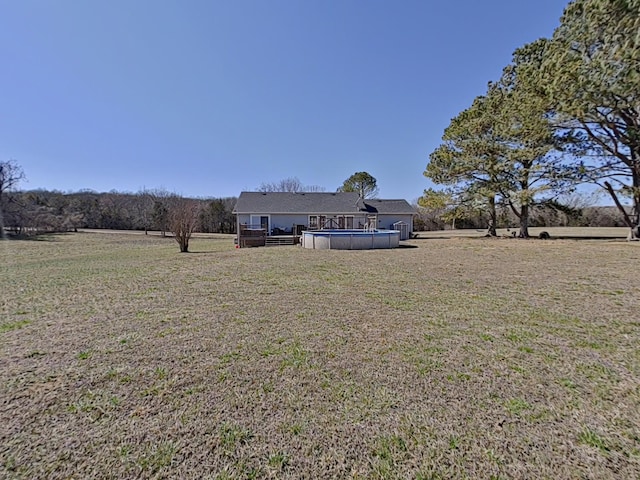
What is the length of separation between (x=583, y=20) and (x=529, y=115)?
164 inches

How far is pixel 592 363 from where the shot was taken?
3.08 m

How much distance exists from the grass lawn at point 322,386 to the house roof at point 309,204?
17598mm

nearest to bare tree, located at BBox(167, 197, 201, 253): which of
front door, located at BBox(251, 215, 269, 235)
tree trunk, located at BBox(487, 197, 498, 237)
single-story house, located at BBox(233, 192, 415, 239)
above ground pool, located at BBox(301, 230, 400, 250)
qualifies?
above ground pool, located at BBox(301, 230, 400, 250)

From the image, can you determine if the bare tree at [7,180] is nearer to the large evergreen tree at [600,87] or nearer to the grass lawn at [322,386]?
the grass lawn at [322,386]

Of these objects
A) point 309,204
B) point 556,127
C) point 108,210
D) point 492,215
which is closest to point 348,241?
point 309,204

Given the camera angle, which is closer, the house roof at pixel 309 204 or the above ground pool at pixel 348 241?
the above ground pool at pixel 348 241

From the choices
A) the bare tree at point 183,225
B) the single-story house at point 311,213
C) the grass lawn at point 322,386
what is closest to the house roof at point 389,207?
the single-story house at point 311,213

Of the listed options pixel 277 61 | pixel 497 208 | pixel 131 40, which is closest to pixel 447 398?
pixel 131 40

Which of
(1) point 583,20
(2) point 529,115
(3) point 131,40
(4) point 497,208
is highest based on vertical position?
(1) point 583,20

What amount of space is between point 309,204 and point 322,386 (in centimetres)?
2197

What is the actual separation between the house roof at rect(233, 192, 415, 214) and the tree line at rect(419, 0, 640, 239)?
15.2ft

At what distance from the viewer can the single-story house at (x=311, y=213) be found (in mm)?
22741

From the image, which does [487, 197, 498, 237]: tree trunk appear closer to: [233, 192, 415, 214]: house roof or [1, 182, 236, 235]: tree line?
[233, 192, 415, 214]: house roof

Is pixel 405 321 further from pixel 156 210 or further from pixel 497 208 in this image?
pixel 156 210
